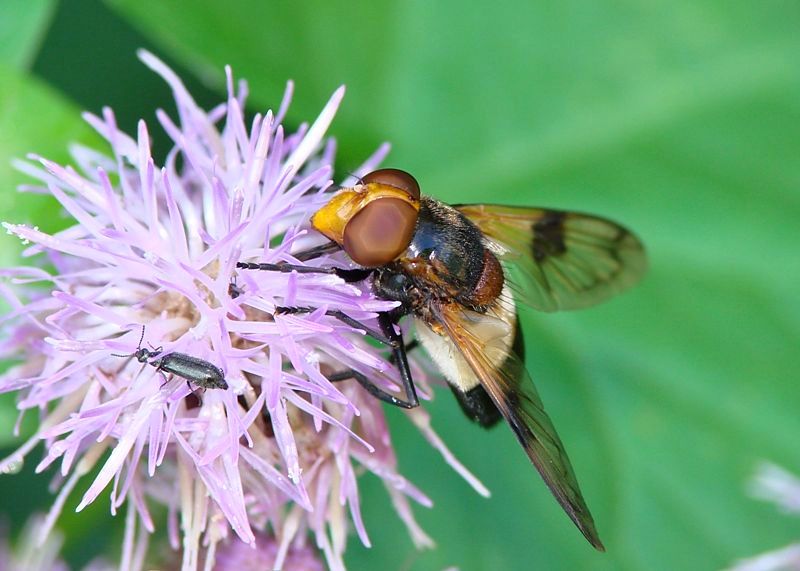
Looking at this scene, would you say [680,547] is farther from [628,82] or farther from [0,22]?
[0,22]

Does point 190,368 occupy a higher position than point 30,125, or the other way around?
point 30,125

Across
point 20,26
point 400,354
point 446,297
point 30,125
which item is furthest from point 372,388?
point 20,26

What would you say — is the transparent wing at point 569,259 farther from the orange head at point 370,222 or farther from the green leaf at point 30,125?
the green leaf at point 30,125

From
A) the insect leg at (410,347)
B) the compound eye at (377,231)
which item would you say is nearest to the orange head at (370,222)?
the compound eye at (377,231)

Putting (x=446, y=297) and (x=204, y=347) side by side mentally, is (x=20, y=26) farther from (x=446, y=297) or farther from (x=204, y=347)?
(x=446, y=297)

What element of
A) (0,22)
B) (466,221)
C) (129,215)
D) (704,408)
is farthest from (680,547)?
(0,22)

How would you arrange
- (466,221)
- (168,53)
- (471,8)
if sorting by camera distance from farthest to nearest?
1. (471,8)
2. (168,53)
3. (466,221)
